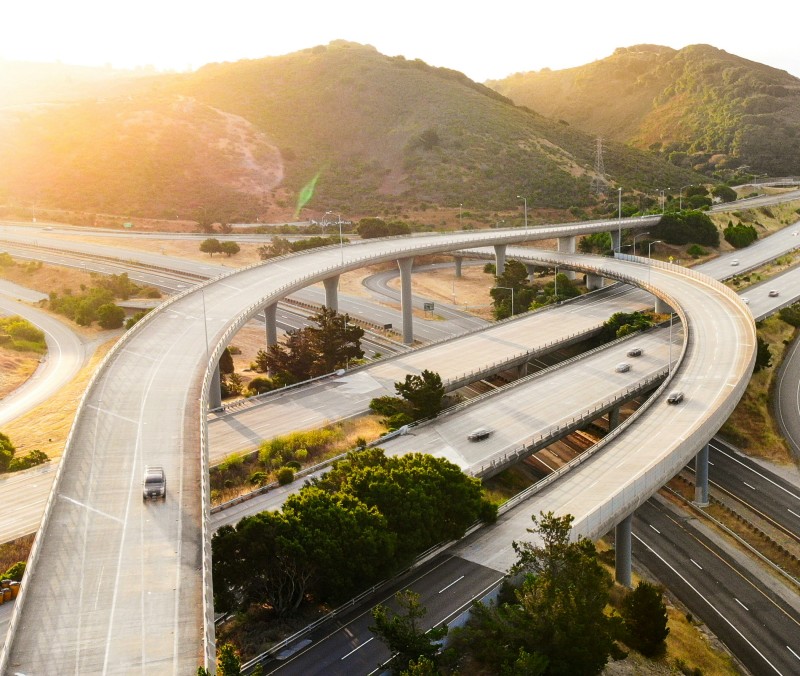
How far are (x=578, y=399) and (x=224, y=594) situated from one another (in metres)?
38.2

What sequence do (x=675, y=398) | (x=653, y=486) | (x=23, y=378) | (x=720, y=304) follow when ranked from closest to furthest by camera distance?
1. (x=653, y=486)
2. (x=675, y=398)
3. (x=23, y=378)
4. (x=720, y=304)

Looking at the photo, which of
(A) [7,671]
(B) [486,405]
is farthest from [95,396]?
(B) [486,405]

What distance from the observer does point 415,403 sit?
58.2 metres

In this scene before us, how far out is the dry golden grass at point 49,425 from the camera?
200ft

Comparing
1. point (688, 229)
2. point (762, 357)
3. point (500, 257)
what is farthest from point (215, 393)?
point (688, 229)

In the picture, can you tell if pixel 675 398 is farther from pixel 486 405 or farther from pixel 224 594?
pixel 224 594

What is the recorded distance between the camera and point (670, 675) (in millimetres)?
37625

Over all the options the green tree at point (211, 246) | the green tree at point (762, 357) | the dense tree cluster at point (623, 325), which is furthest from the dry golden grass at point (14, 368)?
the green tree at point (762, 357)

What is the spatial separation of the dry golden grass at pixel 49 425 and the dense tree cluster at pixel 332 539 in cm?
2902

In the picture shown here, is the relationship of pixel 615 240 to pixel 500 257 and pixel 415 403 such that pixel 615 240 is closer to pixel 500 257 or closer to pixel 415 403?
pixel 500 257

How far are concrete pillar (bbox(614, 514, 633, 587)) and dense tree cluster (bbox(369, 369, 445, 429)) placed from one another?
1690 cm

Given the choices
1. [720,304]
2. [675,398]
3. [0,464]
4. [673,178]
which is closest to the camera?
[0,464]

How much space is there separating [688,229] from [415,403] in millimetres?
90332

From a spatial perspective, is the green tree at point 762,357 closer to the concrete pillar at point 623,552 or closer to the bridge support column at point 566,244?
the concrete pillar at point 623,552
